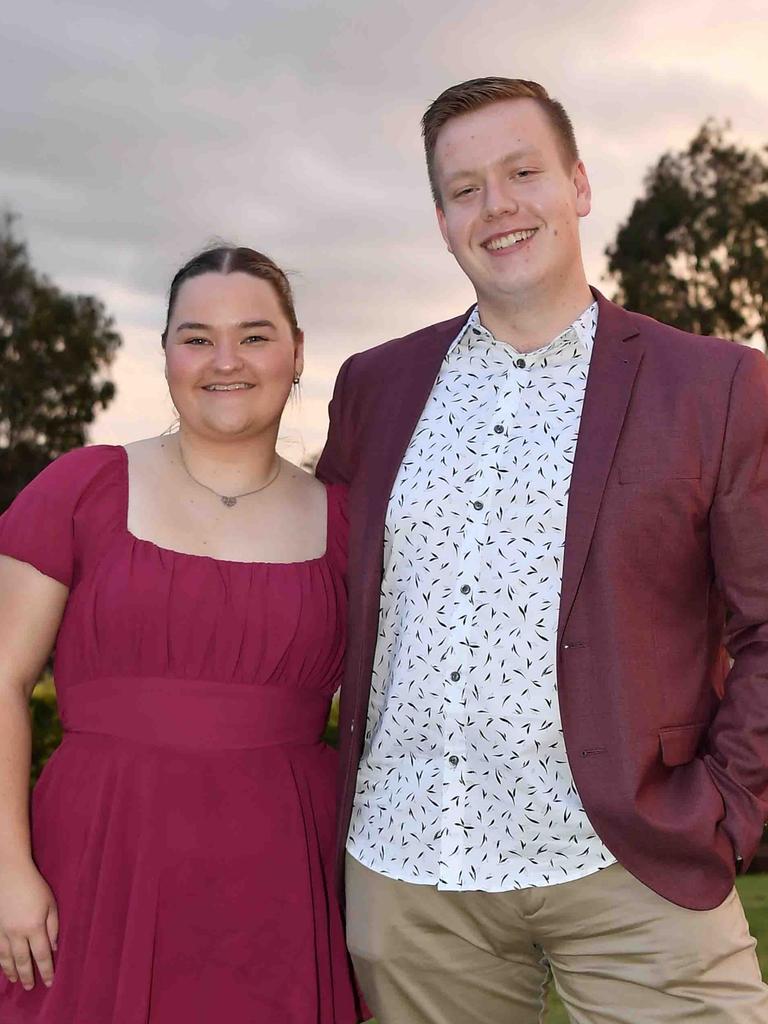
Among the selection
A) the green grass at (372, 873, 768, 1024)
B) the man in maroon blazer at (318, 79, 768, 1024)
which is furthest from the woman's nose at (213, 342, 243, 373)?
the green grass at (372, 873, 768, 1024)

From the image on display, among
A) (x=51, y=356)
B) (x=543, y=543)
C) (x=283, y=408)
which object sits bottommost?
(x=543, y=543)

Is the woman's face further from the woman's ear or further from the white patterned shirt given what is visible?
the white patterned shirt

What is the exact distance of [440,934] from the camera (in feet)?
9.46

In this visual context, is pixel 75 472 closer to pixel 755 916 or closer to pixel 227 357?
pixel 227 357

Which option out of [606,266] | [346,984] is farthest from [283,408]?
[606,266]

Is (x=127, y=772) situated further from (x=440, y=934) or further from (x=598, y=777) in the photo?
(x=598, y=777)

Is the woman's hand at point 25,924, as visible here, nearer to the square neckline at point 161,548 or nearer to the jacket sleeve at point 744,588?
the square neckline at point 161,548

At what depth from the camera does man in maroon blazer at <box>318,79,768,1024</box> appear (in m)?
2.70

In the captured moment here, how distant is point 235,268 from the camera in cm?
320

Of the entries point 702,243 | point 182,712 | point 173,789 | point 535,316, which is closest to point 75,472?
point 182,712

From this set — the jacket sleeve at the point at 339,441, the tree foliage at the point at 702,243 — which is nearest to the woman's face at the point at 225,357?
the jacket sleeve at the point at 339,441

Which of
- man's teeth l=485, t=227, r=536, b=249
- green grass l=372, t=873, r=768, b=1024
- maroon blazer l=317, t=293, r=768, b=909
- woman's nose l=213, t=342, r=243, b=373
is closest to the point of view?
maroon blazer l=317, t=293, r=768, b=909

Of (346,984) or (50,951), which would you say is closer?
(50,951)

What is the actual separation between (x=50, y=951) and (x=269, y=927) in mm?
494
